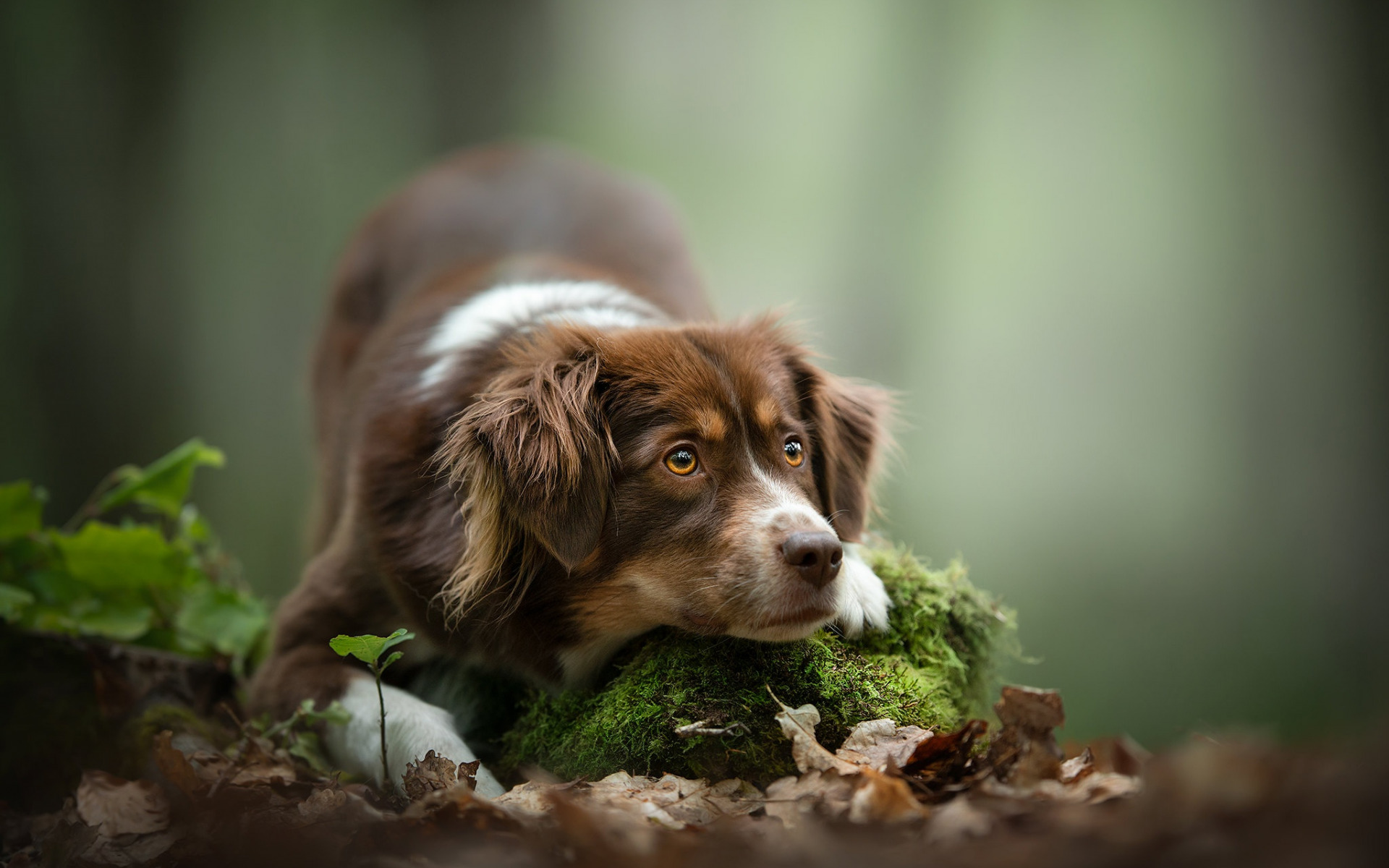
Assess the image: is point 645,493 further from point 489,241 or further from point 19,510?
point 19,510

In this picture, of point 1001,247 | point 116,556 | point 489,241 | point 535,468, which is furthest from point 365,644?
point 1001,247

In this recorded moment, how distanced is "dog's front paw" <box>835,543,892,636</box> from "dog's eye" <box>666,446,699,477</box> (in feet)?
1.70

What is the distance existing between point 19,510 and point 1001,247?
27.4 feet

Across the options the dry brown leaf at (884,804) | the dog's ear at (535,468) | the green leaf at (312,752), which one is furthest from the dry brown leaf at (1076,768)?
the green leaf at (312,752)

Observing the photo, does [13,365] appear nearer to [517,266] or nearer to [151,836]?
[517,266]

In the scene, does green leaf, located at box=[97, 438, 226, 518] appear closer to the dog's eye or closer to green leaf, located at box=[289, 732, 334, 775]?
green leaf, located at box=[289, 732, 334, 775]

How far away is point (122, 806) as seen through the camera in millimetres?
2576

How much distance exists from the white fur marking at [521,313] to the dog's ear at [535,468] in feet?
1.65

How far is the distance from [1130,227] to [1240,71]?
164 cm

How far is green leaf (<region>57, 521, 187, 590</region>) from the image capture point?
12.0ft

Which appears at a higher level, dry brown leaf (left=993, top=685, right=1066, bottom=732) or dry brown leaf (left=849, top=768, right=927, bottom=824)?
dry brown leaf (left=993, top=685, right=1066, bottom=732)

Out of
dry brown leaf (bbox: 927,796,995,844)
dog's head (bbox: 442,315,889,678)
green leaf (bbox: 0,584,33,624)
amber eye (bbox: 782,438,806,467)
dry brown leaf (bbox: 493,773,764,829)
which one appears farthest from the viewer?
green leaf (bbox: 0,584,33,624)

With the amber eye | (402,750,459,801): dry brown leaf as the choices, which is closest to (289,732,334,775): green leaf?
(402,750,459,801): dry brown leaf

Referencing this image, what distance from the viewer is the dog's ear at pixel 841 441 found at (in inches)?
127
